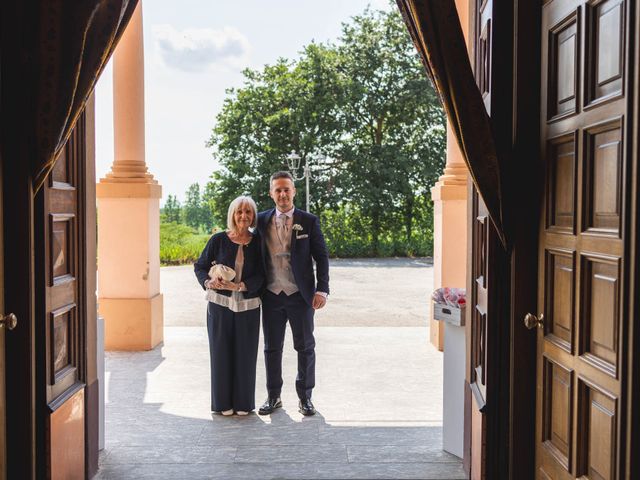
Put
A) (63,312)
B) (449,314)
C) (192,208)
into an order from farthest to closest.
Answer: (192,208)
(449,314)
(63,312)

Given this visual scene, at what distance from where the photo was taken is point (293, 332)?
17.4ft

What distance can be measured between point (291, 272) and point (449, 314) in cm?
137

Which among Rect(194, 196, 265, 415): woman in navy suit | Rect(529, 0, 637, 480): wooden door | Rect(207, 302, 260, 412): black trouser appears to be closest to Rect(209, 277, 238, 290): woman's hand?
Rect(194, 196, 265, 415): woman in navy suit

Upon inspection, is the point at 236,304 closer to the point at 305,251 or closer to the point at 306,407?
the point at 305,251

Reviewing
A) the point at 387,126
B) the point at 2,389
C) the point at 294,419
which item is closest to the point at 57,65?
the point at 2,389

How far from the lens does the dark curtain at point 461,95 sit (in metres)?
3.09

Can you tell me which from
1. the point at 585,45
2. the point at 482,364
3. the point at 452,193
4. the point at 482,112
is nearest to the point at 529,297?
the point at 482,364

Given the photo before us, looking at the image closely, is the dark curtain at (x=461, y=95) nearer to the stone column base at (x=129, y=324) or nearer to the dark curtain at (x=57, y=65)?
the dark curtain at (x=57, y=65)

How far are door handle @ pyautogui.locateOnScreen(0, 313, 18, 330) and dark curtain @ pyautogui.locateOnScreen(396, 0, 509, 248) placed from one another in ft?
6.86

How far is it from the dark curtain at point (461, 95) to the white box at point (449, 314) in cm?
119

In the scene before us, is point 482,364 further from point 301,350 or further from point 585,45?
point 301,350

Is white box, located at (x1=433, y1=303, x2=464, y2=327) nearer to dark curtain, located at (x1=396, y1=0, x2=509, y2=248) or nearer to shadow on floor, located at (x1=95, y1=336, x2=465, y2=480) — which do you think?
shadow on floor, located at (x1=95, y1=336, x2=465, y2=480)

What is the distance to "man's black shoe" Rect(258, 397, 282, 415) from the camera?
5293mm

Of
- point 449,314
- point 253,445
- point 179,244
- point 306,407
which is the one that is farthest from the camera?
point 179,244
